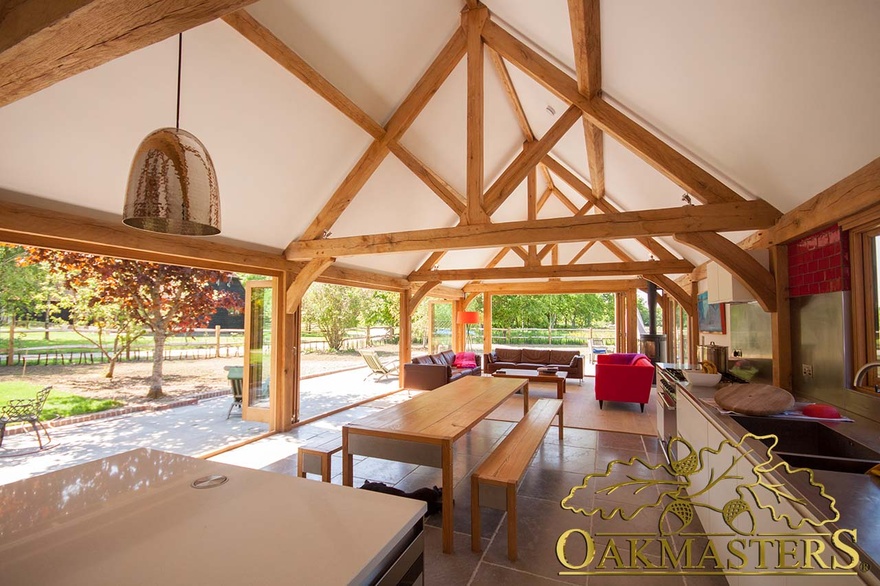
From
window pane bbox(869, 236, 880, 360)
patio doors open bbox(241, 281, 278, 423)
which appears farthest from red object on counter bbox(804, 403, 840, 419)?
patio doors open bbox(241, 281, 278, 423)

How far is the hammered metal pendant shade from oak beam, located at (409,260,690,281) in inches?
296

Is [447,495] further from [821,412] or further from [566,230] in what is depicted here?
[566,230]

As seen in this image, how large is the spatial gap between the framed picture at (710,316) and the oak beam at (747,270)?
2.06m

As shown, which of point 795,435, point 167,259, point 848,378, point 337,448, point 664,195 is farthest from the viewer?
point 664,195

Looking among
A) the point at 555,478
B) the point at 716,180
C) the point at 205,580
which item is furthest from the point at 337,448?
the point at 716,180

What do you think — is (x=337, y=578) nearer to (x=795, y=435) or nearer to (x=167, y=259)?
(x=795, y=435)

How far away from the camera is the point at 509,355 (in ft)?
33.5

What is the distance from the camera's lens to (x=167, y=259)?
434 centimetres

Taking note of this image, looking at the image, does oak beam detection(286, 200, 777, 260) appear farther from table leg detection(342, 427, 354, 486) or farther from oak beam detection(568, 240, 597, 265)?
oak beam detection(568, 240, 597, 265)

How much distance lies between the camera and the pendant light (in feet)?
4.83

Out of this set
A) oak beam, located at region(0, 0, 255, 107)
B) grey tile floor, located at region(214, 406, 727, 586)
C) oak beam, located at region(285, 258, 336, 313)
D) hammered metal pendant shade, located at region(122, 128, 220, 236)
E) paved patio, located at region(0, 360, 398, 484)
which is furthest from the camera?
oak beam, located at region(285, 258, 336, 313)

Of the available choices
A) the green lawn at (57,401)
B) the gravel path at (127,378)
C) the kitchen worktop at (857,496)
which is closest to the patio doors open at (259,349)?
the green lawn at (57,401)

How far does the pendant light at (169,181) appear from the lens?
4.83ft

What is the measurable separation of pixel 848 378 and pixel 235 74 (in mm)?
4956
